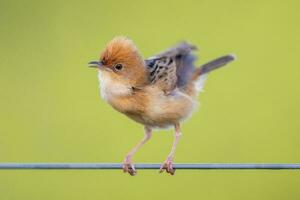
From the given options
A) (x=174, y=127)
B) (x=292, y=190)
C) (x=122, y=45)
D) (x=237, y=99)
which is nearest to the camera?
(x=122, y=45)

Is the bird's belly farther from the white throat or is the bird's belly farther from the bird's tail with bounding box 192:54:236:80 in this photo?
the bird's tail with bounding box 192:54:236:80

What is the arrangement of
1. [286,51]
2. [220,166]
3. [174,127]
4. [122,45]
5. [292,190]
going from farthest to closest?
[286,51]
[292,190]
[174,127]
[122,45]
[220,166]

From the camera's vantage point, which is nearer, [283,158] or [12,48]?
[283,158]

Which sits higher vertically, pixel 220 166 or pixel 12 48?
pixel 12 48

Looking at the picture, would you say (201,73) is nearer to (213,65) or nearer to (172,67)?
(213,65)

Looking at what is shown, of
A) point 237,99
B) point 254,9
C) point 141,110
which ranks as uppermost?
point 254,9

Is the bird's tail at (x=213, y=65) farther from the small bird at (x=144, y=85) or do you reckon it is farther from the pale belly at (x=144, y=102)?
the pale belly at (x=144, y=102)

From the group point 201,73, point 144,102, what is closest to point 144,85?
point 144,102

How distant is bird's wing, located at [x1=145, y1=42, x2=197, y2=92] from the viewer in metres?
7.04

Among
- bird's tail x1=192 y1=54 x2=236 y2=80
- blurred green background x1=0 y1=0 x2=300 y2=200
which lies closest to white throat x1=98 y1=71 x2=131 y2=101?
bird's tail x1=192 y1=54 x2=236 y2=80

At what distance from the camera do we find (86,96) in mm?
9703

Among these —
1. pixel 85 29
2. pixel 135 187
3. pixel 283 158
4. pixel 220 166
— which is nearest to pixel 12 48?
pixel 85 29

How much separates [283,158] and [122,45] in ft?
8.48

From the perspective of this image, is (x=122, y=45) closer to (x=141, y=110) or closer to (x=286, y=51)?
(x=141, y=110)
